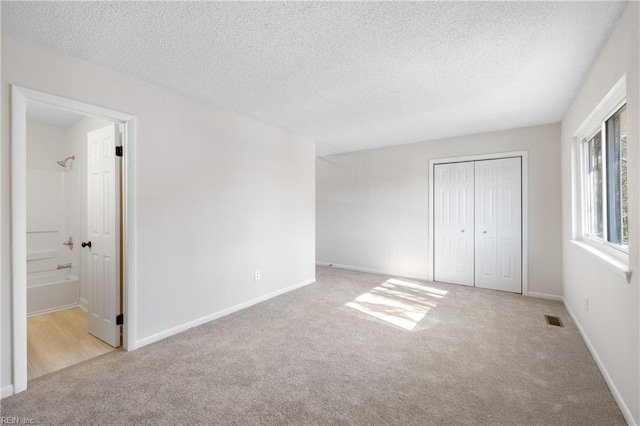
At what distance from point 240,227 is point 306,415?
Result: 93.6 inches

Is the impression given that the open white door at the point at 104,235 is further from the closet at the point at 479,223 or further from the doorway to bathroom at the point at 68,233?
the closet at the point at 479,223

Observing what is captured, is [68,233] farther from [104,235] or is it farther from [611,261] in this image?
[611,261]

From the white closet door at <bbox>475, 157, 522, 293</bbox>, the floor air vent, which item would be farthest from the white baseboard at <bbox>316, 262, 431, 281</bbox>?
the floor air vent

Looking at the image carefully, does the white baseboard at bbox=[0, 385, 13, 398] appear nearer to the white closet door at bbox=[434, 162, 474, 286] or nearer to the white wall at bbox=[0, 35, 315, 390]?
the white wall at bbox=[0, 35, 315, 390]

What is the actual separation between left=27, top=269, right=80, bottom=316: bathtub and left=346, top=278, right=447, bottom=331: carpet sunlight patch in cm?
366

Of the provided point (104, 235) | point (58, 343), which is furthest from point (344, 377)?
point (58, 343)

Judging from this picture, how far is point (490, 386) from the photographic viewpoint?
2078 millimetres

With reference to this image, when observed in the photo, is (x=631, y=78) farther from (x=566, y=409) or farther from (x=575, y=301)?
(x=575, y=301)

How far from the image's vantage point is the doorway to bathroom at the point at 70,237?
2715 millimetres

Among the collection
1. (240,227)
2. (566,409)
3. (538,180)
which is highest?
(538,180)

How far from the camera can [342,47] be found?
2148 mm

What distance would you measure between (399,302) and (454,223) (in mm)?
1808

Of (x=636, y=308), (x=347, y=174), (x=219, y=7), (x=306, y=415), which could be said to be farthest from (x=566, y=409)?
(x=347, y=174)

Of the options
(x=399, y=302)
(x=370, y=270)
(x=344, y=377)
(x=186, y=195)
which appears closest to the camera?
(x=344, y=377)
